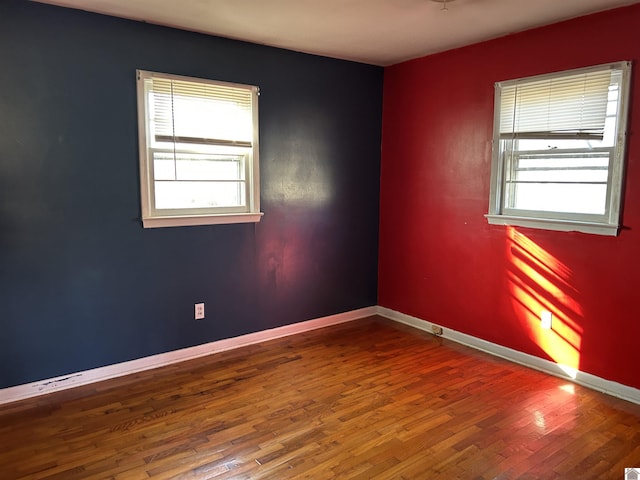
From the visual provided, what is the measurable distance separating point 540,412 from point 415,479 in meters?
1.07

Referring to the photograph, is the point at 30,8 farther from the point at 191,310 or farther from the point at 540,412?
the point at 540,412

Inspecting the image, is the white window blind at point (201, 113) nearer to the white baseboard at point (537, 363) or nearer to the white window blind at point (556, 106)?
the white window blind at point (556, 106)

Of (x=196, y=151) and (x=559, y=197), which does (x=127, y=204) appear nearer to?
(x=196, y=151)

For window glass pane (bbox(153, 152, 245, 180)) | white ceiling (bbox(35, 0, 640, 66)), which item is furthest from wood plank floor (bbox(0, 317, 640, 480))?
white ceiling (bbox(35, 0, 640, 66))

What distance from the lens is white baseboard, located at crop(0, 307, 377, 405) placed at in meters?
2.96

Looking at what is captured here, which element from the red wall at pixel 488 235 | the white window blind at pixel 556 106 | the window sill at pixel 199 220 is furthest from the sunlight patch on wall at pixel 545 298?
the window sill at pixel 199 220

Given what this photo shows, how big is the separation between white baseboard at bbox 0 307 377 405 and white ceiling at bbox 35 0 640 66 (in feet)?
7.61

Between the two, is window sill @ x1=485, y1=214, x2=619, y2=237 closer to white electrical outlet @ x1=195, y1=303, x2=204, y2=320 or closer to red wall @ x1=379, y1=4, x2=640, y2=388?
red wall @ x1=379, y1=4, x2=640, y2=388

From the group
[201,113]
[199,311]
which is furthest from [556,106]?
[199,311]

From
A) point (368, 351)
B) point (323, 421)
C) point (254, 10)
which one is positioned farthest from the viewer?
point (368, 351)

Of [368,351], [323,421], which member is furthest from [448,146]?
[323,421]

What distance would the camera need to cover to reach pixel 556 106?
3.20 metres

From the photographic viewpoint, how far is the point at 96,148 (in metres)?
3.06

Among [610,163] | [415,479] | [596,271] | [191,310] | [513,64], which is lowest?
[415,479]
